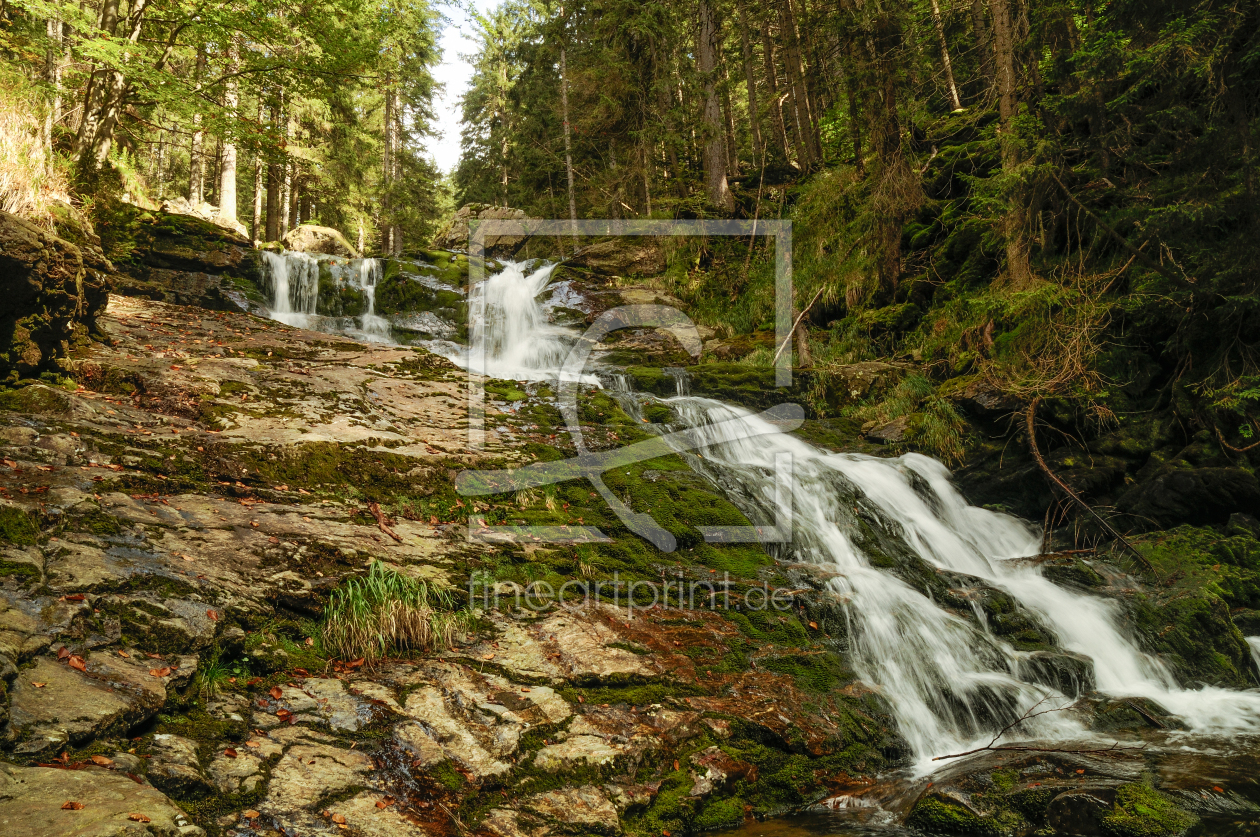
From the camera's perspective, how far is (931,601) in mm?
6355

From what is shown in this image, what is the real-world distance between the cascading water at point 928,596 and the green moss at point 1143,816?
47.3 inches

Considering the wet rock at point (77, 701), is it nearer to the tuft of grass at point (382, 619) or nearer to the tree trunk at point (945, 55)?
the tuft of grass at point (382, 619)

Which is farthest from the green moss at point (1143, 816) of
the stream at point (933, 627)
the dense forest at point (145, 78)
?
the dense forest at point (145, 78)

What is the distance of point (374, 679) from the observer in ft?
12.9

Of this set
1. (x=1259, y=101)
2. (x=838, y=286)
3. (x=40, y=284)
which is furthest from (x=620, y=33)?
(x=40, y=284)

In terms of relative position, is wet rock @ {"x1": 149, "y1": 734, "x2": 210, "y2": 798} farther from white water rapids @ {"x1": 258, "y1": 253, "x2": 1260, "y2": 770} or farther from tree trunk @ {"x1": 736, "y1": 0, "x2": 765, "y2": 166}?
tree trunk @ {"x1": 736, "y1": 0, "x2": 765, "y2": 166}

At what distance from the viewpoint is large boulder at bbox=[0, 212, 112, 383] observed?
5.17m

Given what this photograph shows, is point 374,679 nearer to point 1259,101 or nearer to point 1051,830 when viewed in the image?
point 1051,830

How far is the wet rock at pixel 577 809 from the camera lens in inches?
134

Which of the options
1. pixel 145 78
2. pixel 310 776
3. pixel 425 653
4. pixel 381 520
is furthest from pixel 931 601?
pixel 145 78

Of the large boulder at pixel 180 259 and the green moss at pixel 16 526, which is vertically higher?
the large boulder at pixel 180 259

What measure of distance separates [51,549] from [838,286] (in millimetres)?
12803

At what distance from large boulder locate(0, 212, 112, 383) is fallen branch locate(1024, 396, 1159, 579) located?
1069cm

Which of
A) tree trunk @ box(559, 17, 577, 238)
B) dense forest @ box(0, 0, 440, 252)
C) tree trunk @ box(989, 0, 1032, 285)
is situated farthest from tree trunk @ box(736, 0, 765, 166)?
dense forest @ box(0, 0, 440, 252)
